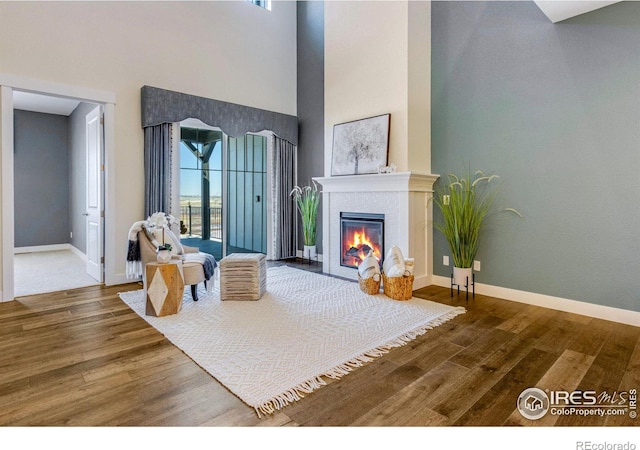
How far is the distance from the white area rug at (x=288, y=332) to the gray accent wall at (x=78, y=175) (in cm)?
359

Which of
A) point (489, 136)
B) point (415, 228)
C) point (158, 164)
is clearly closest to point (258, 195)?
point (158, 164)

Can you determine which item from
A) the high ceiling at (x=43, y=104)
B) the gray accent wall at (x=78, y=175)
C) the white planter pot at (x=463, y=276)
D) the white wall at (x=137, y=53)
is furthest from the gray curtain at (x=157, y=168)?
the white planter pot at (x=463, y=276)

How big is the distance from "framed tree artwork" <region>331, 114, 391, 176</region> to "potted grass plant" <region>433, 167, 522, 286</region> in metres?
0.97

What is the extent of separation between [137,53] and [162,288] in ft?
10.7

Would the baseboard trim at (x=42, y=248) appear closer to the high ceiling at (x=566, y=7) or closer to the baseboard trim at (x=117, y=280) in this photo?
the baseboard trim at (x=117, y=280)

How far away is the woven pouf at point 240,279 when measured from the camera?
11.5 feet

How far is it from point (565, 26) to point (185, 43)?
4.56m

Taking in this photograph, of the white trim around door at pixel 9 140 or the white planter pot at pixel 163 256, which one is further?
the white trim around door at pixel 9 140

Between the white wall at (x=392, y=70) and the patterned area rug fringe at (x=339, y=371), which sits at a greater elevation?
the white wall at (x=392, y=70)

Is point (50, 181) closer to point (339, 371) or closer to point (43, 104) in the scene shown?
point (43, 104)

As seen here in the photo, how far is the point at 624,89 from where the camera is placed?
2.91 metres

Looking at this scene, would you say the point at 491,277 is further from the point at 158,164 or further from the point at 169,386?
the point at 158,164

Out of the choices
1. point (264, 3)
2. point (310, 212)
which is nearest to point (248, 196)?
point (310, 212)

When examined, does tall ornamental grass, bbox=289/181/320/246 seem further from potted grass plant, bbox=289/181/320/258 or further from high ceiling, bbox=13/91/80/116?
high ceiling, bbox=13/91/80/116
